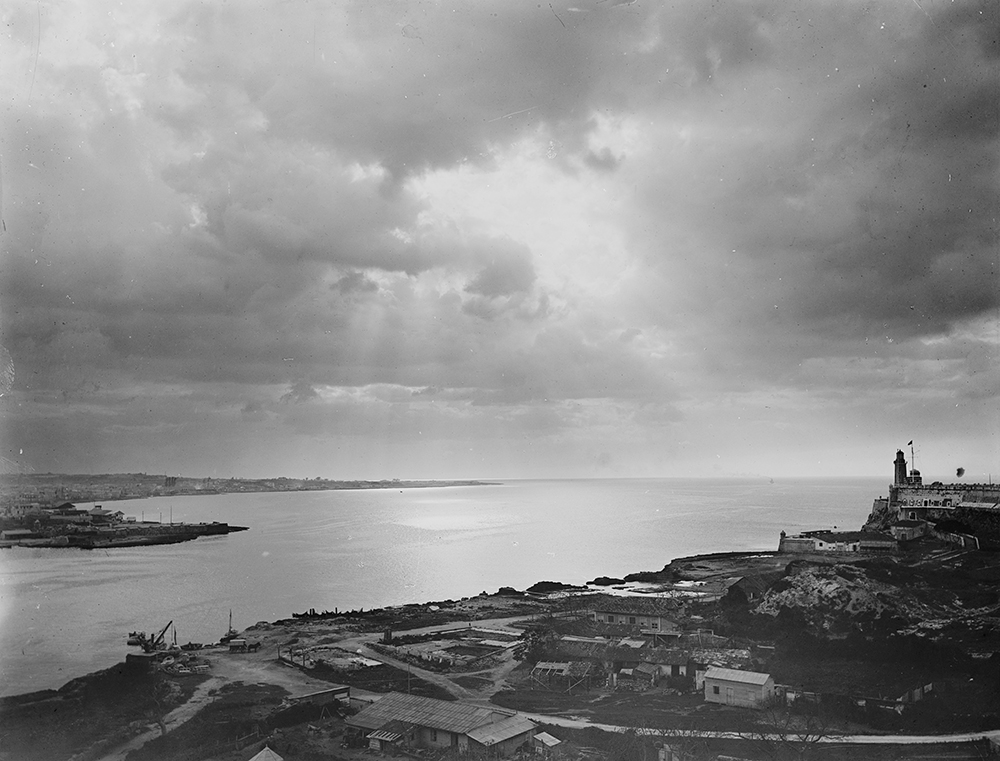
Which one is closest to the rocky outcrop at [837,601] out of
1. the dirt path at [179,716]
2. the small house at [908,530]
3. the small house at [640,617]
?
the small house at [640,617]

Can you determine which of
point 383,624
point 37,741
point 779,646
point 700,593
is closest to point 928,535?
point 700,593

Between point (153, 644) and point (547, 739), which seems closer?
point (547, 739)

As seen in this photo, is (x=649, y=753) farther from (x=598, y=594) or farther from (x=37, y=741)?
(x=598, y=594)

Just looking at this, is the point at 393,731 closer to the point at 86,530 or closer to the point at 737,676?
the point at 737,676

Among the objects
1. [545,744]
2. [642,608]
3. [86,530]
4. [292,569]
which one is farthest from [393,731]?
[86,530]

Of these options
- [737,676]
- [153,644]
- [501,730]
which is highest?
[737,676]

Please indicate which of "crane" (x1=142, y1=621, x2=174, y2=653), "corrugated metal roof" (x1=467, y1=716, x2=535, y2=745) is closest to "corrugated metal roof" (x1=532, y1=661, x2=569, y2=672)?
"corrugated metal roof" (x1=467, y1=716, x2=535, y2=745)

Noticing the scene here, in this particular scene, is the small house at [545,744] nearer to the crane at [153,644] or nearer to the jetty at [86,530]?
the crane at [153,644]

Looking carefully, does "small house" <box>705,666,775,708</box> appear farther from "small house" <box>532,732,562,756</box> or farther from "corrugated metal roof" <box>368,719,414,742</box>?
"corrugated metal roof" <box>368,719,414,742</box>
